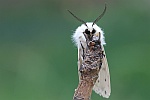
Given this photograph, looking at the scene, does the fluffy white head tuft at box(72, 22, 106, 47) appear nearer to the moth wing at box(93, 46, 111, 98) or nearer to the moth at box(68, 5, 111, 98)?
the moth at box(68, 5, 111, 98)

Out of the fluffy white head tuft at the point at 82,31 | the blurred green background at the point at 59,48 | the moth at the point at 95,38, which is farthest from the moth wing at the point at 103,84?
the blurred green background at the point at 59,48

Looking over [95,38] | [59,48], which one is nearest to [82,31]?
[95,38]

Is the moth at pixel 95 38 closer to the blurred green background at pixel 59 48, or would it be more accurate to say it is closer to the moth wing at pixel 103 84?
the moth wing at pixel 103 84

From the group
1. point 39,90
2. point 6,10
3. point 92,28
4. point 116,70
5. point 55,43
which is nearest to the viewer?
point 92,28

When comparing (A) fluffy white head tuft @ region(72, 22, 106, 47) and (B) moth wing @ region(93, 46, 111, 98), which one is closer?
(A) fluffy white head tuft @ region(72, 22, 106, 47)

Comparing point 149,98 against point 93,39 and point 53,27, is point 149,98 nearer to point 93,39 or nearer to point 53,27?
point 53,27

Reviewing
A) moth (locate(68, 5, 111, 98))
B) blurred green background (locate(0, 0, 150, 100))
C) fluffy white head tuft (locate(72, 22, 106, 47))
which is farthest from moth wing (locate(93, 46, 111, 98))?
blurred green background (locate(0, 0, 150, 100))

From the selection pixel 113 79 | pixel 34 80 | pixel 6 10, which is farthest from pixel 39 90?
pixel 6 10

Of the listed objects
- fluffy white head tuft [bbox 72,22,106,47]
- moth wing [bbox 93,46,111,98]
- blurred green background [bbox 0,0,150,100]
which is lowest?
moth wing [bbox 93,46,111,98]
